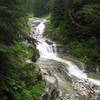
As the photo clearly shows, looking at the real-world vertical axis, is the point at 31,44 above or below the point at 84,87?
above

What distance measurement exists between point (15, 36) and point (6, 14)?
950mm

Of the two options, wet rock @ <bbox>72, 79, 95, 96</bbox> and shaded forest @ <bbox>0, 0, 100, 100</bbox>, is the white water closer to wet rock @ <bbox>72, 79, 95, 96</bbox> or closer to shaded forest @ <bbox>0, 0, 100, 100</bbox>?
wet rock @ <bbox>72, 79, 95, 96</bbox>

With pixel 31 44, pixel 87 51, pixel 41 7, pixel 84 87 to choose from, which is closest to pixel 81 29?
pixel 87 51

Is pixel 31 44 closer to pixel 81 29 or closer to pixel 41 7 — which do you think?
pixel 81 29

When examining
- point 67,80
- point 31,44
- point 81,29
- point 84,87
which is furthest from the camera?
point 81,29

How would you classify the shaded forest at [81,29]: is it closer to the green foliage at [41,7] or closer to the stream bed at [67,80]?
the stream bed at [67,80]

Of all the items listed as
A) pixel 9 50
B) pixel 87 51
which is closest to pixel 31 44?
pixel 87 51

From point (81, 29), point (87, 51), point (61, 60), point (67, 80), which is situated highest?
point (81, 29)

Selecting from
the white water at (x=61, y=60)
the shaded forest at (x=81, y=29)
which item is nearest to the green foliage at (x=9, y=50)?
the white water at (x=61, y=60)

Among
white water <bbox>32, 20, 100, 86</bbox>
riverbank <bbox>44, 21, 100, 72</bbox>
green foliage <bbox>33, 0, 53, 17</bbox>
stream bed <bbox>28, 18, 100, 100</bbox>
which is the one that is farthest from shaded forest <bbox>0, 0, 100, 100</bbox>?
green foliage <bbox>33, 0, 53, 17</bbox>

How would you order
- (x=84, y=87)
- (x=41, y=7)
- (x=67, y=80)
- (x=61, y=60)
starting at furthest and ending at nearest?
(x=41, y=7) → (x=61, y=60) → (x=67, y=80) → (x=84, y=87)

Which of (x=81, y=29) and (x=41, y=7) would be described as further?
(x=41, y=7)

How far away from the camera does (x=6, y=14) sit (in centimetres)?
499

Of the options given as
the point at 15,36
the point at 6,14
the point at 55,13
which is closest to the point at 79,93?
the point at 15,36
